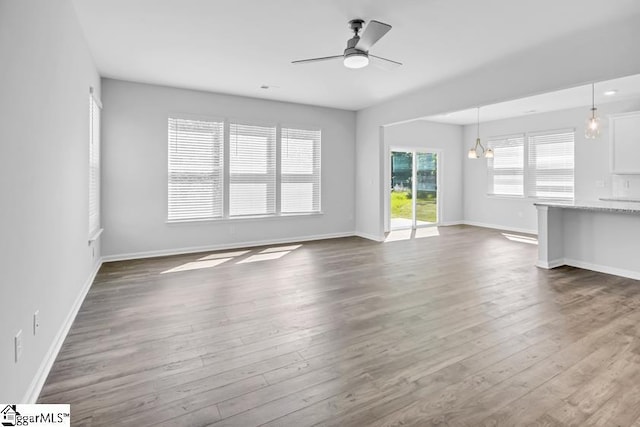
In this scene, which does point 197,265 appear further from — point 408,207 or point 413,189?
point 413,189

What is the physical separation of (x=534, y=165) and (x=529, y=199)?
32.7 inches

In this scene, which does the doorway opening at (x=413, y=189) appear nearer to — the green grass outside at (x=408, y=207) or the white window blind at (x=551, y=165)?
the green grass outside at (x=408, y=207)

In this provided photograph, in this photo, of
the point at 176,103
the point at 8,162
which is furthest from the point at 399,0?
the point at 176,103

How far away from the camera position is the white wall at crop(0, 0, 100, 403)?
1.71 metres

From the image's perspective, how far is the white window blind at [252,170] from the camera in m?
6.42

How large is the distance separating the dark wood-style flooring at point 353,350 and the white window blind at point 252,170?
2085mm

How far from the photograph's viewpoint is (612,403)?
195 cm

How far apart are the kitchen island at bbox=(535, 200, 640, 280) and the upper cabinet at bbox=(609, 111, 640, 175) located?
6.43ft

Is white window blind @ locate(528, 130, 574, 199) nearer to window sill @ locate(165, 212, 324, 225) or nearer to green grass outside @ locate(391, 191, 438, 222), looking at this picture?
green grass outside @ locate(391, 191, 438, 222)

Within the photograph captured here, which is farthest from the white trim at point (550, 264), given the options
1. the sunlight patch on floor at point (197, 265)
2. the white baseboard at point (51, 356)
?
the white baseboard at point (51, 356)

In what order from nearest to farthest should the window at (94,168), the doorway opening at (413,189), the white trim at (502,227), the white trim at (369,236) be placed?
the window at (94,168) → the white trim at (369,236) → the white trim at (502,227) → the doorway opening at (413,189)

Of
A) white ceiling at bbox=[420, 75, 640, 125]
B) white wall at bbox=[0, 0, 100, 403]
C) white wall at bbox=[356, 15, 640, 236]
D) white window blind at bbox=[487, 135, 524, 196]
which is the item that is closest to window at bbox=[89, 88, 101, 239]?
white wall at bbox=[0, 0, 100, 403]

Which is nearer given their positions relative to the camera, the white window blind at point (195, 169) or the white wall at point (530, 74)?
the white wall at point (530, 74)

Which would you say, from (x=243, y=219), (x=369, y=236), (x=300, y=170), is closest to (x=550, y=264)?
(x=369, y=236)
